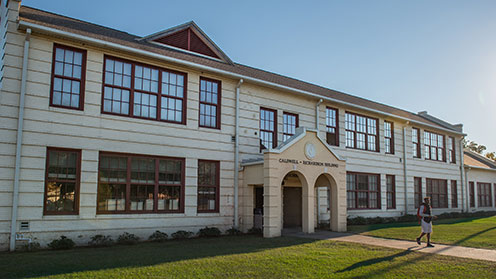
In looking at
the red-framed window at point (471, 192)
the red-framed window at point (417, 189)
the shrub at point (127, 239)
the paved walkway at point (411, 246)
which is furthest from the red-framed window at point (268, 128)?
the red-framed window at point (471, 192)

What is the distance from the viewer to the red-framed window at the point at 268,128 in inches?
727

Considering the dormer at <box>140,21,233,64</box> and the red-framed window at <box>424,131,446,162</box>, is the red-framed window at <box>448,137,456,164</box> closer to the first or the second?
the red-framed window at <box>424,131,446,162</box>

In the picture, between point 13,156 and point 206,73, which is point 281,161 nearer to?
point 206,73

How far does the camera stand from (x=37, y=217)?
39.9ft

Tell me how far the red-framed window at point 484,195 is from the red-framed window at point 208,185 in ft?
85.3

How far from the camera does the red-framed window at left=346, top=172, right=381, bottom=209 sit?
2206cm

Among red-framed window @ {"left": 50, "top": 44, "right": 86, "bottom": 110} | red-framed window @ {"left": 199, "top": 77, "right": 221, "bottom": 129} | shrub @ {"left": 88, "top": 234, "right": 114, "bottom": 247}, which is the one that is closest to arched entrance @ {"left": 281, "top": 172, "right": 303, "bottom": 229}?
red-framed window @ {"left": 199, "top": 77, "right": 221, "bottom": 129}

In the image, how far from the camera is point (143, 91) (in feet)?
48.6

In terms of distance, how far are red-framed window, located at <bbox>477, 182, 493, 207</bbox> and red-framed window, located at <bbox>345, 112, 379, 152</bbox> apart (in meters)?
15.0

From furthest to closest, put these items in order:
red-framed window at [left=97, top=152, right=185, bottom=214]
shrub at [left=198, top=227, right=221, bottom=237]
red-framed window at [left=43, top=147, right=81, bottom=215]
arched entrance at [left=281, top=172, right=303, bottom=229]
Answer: arched entrance at [left=281, top=172, right=303, bottom=229] → shrub at [left=198, top=227, right=221, bottom=237] → red-framed window at [left=97, top=152, right=185, bottom=214] → red-framed window at [left=43, top=147, right=81, bottom=215]

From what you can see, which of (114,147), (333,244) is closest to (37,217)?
(114,147)

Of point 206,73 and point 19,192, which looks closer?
point 19,192

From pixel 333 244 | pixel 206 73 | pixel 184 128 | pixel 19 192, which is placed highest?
pixel 206 73

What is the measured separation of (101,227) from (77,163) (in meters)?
2.32
